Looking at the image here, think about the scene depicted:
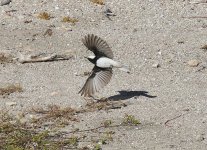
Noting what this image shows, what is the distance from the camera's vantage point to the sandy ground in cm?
1123

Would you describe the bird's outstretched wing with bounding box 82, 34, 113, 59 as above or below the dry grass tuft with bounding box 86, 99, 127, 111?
above

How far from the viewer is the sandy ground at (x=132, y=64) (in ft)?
36.8

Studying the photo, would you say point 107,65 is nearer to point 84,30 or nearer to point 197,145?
point 197,145

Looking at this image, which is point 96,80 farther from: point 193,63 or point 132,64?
point 193,63

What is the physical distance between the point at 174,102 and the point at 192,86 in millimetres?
981

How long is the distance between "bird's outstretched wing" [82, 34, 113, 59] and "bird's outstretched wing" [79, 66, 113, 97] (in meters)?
0.27

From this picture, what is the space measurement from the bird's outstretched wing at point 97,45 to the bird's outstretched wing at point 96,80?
269 mm

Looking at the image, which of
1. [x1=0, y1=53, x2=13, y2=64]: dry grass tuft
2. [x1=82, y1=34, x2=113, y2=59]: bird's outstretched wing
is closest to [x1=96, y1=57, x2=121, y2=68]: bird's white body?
[x1=82, y1=34, x2=113, y2=59]: bird's outstretched wing

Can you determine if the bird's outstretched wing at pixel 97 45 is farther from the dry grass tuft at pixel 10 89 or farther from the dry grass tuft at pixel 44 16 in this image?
the dry grass tuft at pixel 44 16

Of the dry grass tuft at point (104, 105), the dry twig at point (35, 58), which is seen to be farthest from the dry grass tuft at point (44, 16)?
the dry grass tuft at point (104, 105)

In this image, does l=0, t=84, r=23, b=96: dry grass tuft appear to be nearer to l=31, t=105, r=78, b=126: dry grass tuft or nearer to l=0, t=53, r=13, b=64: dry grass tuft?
l=31, t=105, r=78, b=126: dry grass tuft

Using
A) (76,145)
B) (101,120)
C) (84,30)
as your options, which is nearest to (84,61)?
(84,30)

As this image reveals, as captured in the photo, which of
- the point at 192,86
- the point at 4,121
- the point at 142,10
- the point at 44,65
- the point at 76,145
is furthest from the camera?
the point at 142,10

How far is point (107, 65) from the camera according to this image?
1212 centimetres
